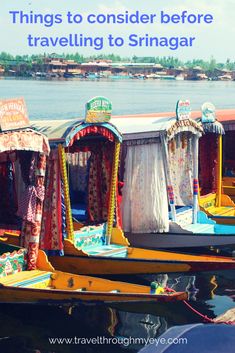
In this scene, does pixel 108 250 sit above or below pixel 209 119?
below

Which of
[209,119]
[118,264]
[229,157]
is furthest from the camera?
[229,157]

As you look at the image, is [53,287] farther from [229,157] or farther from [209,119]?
[229,157]

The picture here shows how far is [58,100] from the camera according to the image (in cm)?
6725

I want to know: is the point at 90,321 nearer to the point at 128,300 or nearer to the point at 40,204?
the point at 128,300

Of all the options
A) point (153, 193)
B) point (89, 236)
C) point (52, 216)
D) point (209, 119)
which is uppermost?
point (209, 119)

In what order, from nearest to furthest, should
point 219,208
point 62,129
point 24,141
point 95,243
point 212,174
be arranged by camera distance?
point 24,141 → point 62,129 → point 95,243 → point 219,208 → point 212,174

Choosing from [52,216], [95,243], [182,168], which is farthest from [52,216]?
[182,168]

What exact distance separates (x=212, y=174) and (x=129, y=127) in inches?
158

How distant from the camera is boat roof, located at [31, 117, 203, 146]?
11570 mm

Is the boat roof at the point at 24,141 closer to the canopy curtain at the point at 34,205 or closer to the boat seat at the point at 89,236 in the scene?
the canopy curtain at the point at 34,205

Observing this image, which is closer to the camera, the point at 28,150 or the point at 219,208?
the point at 28,150

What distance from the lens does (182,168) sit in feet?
49.5

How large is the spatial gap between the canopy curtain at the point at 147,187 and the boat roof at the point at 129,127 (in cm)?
30

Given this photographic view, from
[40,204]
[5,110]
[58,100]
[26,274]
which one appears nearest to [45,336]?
[26,274]
